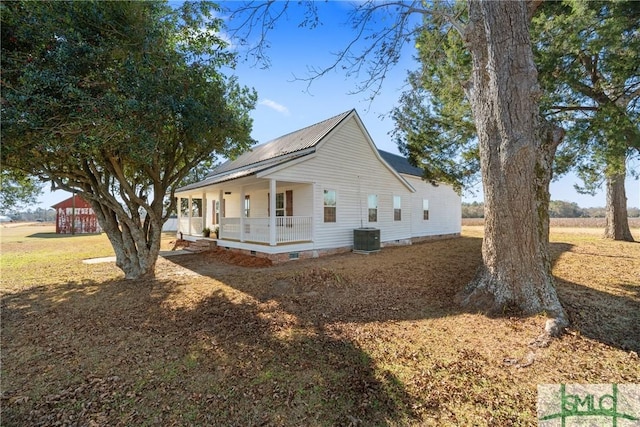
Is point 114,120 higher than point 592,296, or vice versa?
point 114,120

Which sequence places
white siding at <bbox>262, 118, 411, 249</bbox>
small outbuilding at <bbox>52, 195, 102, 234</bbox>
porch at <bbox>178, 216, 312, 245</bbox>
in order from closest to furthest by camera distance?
porch at <bbox>178, 216, 312, 245</bbox> < white siding at <bbox>262, 118, 411, 249</bbox> < small outbuilding at <bbox>52, 195, 102, 234</bbox>

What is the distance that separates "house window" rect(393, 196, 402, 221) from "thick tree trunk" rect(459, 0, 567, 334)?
410 inches

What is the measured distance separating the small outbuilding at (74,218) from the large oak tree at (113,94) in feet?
97.6

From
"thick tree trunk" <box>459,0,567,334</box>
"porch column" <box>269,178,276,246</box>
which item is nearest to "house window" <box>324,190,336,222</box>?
"porch column" <box>269,178,276,246</box>

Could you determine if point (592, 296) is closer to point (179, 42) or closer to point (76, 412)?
point (76, 412)

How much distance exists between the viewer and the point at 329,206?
12.5 metres

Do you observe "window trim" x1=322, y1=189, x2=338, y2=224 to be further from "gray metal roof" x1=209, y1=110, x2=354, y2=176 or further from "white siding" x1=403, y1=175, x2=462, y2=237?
"white siding" x1=403, y1=175, x2=462, y2=237

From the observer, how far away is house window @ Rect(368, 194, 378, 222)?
47.2ft

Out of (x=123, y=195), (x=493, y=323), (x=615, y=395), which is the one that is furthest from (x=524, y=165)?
(x=123, y=195)

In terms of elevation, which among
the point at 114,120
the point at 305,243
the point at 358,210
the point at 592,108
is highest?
the point at 592,108

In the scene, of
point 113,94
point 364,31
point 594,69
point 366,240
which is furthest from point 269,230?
point 594,69

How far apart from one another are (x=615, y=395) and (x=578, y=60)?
960 centimetres

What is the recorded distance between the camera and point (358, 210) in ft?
45.0

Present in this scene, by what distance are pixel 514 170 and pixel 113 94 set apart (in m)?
7.70
